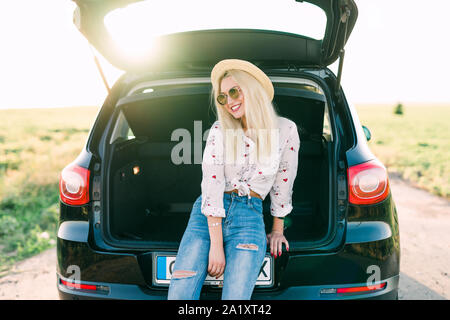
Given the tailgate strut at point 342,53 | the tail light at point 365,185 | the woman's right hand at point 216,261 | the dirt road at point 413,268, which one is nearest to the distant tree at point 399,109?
the dirt road at point 413,268

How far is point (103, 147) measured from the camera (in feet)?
6.98

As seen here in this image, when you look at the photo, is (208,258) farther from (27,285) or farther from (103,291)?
(27,285)

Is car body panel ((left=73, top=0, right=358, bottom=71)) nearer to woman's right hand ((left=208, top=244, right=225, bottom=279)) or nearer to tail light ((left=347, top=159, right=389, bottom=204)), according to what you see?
tail light ((left=347, top=159, right=389, bottom=204))

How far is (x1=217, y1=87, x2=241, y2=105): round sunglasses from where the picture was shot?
1.91 m

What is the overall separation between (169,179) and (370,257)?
1.58 meters

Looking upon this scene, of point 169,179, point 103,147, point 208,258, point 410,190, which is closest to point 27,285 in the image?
point 169,179

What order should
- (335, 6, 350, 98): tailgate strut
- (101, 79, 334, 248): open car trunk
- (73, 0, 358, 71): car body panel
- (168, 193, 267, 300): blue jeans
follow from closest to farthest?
1. (168, 193, 267, 300): blue jeans
2. (335, 6, 350, 98): tailgate strut
3. (101, 79, 334, 248): open car trunk
4. (73, 0, 358, 71): car body panel

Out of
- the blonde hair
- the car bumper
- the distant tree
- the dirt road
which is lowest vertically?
the distant tree

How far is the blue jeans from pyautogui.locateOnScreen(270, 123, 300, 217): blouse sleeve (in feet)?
0.47

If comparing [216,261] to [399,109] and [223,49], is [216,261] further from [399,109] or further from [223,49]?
[399,109]

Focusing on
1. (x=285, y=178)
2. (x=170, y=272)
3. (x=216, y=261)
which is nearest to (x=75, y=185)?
(x=170, y=272)

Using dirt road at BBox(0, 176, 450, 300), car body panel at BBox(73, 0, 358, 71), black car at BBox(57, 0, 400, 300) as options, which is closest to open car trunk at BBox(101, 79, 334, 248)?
black car at BBox(57, 0, 400, 300)

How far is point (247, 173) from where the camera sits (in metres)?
1.92

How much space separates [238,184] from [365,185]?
646 millimetres
